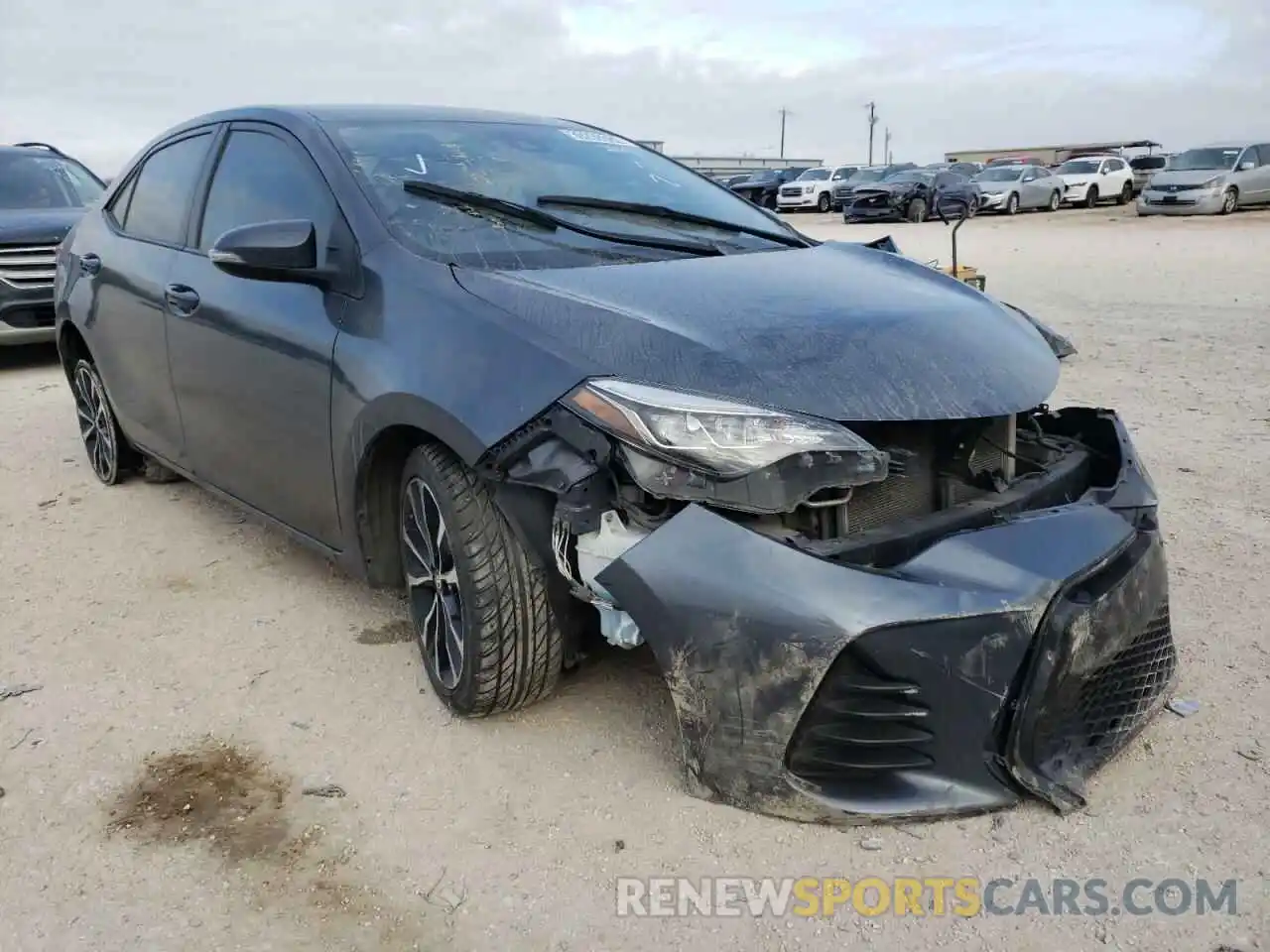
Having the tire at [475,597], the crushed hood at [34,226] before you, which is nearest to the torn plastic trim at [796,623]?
the tire at [475,597]

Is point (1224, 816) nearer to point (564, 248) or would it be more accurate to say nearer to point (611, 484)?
point (611, 484)

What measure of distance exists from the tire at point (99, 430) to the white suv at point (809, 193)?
1269 inches

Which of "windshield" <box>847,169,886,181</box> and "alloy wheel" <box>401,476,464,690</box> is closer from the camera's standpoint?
"alloy wheel" <box>401,476,464,690</box>

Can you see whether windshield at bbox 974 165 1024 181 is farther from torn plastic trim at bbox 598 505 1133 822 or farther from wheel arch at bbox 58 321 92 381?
torn plastic trim at bbox 598 505 1133 822

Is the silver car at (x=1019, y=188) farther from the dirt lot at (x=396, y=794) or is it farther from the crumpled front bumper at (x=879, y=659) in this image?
the crumpled front bumper at (x=879, y=659)

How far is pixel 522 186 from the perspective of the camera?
3.36m

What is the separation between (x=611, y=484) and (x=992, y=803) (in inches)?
42.5

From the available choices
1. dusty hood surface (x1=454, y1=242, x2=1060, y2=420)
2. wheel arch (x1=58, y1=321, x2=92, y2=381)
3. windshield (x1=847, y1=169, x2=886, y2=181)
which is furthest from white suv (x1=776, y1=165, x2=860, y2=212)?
dusty hood surface (x1=454, y1=242, x2=1060, y2=420)

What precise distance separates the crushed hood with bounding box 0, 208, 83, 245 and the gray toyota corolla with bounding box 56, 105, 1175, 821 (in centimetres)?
588

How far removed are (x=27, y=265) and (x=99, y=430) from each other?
13.3 ft

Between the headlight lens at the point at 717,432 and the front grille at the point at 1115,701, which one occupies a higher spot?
the headlight lens at the point at 717,432

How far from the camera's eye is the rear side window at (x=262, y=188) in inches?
128

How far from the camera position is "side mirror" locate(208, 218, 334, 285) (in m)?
2.98

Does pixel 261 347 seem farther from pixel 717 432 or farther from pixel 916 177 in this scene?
pixel 916 177
